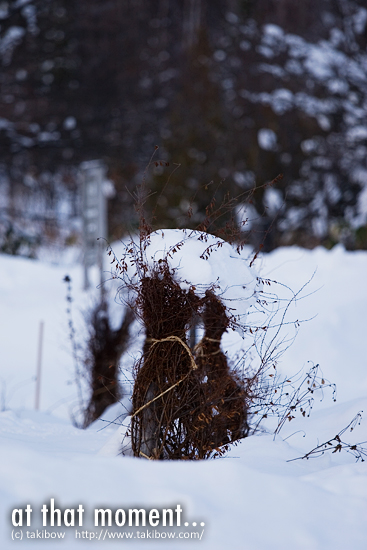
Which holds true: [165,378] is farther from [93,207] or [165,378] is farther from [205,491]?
[93,207]

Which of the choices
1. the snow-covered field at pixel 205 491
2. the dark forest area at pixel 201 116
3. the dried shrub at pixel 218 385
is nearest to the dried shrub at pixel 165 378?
the dried shrub at pixel 218 385

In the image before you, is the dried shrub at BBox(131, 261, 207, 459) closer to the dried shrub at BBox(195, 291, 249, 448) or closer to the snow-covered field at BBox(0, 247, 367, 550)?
the dried shrub at BBox(195, 291, 249, 448)

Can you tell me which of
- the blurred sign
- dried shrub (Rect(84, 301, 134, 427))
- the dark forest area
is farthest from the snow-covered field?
the dark forest area

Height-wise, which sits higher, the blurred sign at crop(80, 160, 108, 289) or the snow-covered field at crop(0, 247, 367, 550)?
the blurred sign at crop(80, 160, 108, 289)

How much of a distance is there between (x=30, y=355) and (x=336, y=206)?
8.30 metres

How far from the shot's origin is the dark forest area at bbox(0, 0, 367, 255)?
12422 millimetres

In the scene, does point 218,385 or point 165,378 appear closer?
point 165,378

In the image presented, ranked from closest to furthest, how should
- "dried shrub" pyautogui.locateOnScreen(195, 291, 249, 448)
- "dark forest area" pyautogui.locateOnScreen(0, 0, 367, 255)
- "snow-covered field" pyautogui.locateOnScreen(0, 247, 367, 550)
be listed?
"snow-covered field" pyautogui.locateOnScreen(0, 247, 367, 550)
"dried shrub" pyautogui.locateOnScreen(195, 291, 249, 448)
"dark forest area" pyautogui.locateOnScreen(0, 0, 367, 255)

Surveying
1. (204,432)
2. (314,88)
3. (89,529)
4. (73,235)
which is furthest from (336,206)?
(89,529)

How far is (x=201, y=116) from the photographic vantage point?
14828 millimetres

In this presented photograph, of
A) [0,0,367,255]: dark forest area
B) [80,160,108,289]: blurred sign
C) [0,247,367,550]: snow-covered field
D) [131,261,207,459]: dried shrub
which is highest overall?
[0,0,367,255]: dark forest area

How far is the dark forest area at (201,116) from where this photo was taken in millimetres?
12422

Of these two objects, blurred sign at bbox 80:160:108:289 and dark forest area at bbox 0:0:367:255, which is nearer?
blurred sign at bbox 80:160:108:289

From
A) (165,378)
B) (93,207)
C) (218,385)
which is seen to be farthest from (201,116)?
(165,378)
